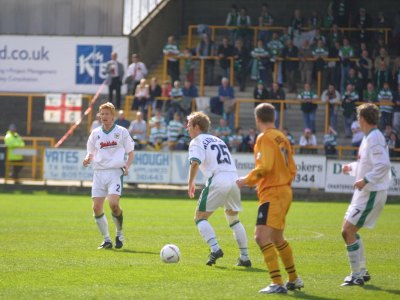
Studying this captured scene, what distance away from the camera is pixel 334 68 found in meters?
35.6

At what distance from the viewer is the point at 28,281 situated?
11.3 m

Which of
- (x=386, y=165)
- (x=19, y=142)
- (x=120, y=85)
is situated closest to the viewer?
(x=386, y=165)

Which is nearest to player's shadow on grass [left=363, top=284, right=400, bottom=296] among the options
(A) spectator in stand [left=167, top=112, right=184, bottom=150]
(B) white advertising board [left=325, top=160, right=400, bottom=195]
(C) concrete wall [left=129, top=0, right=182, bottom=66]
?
(B) white advertising board [left=325, top=160, right=400, bottom=195]

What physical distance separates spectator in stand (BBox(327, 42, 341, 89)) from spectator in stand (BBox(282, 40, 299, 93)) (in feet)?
4.11

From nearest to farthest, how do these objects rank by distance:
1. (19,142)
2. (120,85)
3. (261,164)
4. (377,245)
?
(261,164)
(377,245)
(19,142)
(120,85)

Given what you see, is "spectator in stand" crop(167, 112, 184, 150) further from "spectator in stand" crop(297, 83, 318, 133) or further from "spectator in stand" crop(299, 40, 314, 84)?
"spectator in stand" crop(299, 40, 314, 84)

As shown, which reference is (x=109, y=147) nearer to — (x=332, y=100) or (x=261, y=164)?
(x=261, y=164)

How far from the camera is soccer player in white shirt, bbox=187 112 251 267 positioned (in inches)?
516

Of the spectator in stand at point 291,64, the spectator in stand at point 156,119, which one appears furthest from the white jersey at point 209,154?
the spectator in stand at point 291,64

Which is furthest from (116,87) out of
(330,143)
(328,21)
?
(328,21)

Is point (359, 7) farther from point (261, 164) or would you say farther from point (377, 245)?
point (261, 164)

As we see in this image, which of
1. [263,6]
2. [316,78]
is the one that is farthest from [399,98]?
[263,6]

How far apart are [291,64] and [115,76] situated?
6.47m

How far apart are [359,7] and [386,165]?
30.2m
